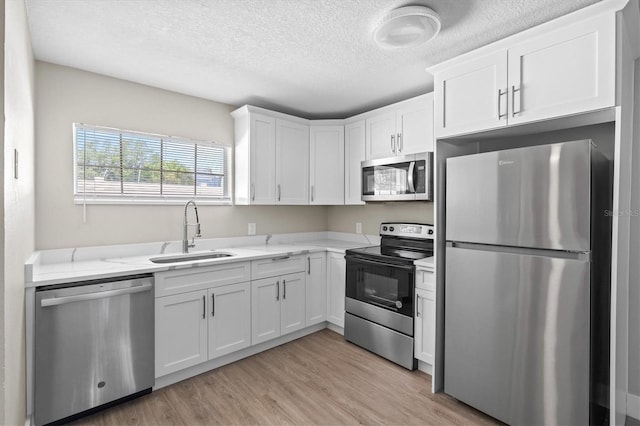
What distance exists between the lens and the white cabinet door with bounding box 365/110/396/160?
324cm

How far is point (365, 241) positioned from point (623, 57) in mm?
2710

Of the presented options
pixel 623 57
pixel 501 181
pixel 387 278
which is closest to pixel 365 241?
pixel 387 278

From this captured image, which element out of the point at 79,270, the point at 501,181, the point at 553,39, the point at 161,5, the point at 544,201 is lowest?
the point at 79,270

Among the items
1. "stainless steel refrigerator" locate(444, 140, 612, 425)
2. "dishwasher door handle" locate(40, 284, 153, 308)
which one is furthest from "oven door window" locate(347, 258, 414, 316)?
"dishwasher door handle" locate(40, 284, 153, 308)

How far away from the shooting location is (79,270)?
221 centimetres

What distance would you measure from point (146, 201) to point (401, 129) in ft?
8.14

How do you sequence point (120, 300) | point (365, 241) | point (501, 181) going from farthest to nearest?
point (365, 241) < point (120, 300) < point (501, 181)

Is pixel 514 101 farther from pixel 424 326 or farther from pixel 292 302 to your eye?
pixel 292 302

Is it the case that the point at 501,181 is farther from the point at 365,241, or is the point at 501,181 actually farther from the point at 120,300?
the point at 120,300

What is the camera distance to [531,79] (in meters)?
1.92

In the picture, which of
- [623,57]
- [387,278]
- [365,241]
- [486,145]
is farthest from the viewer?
[365,241]

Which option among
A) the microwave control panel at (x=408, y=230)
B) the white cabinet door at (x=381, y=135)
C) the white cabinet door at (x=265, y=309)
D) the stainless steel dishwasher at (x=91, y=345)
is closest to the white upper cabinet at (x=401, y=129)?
the white cabinet door at (x=381, y=135)

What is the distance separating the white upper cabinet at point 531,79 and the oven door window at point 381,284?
1204 mm

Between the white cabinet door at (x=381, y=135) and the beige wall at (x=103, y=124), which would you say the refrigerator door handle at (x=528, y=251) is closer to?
the white cabinet door at (x=381, y=135)
